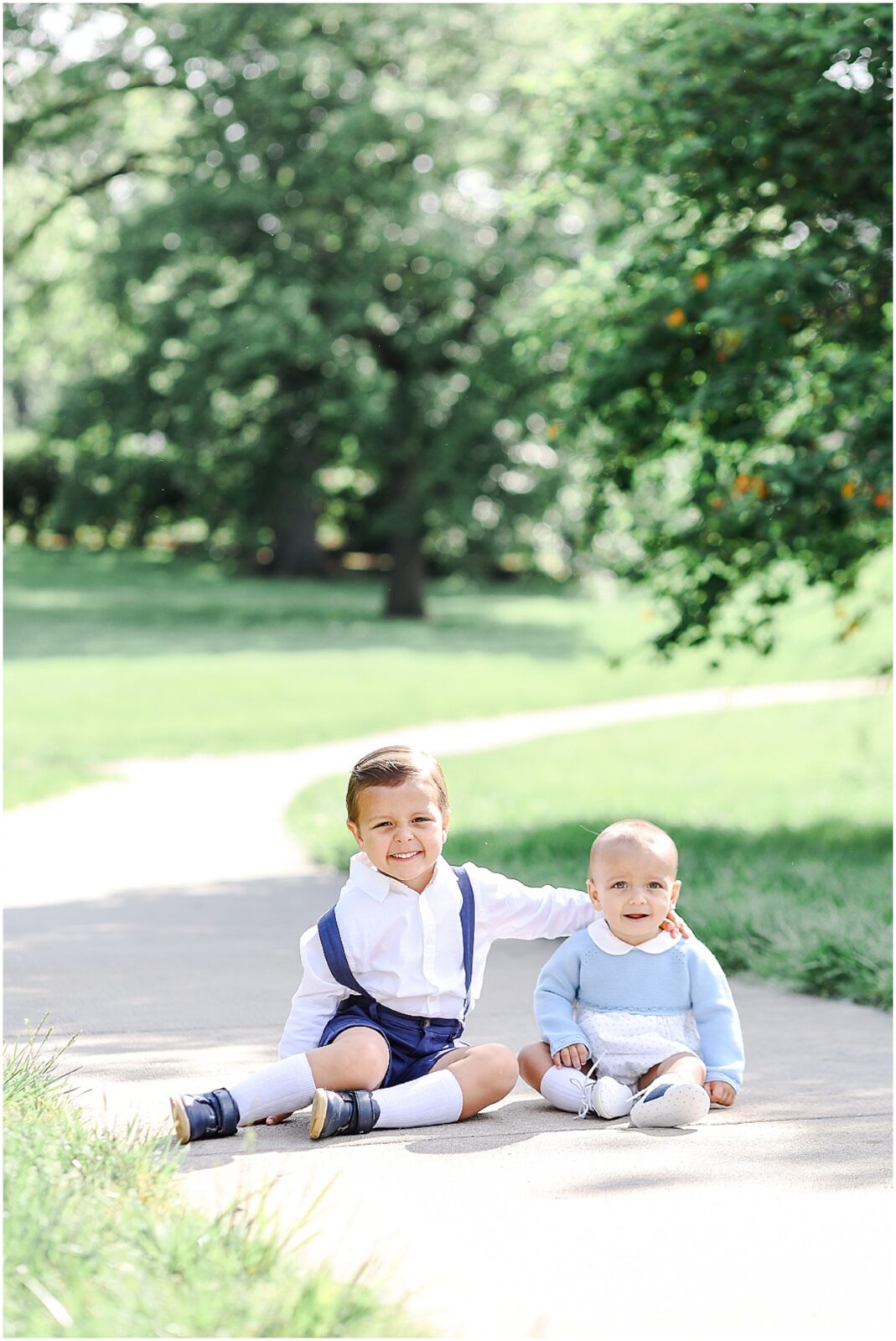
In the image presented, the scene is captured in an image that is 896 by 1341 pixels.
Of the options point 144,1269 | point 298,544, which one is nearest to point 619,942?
point 144,1269

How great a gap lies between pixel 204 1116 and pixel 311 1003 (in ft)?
1.75

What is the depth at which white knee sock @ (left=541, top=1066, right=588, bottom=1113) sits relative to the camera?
4254 mm

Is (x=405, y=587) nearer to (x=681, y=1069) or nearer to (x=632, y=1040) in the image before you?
(x=632, y=1040)

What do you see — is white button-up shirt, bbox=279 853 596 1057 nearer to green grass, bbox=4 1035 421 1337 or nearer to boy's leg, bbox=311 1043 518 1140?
boy's leg, bbox=311 1043 518 1140

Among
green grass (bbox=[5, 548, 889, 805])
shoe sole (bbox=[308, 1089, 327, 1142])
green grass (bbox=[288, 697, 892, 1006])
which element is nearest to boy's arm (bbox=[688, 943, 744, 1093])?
shoe sole (bbox=[308, 1089, 327, 1142])

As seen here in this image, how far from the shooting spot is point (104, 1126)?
3.61 meters

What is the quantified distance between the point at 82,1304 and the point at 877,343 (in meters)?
8.53

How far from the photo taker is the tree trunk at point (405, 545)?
2977 cm

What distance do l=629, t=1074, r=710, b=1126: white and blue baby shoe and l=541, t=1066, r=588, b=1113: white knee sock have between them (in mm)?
188

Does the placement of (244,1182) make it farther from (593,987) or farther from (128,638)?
(128,638)

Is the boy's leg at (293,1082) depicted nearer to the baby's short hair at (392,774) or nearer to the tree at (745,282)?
the baby's short hair at (392,774)

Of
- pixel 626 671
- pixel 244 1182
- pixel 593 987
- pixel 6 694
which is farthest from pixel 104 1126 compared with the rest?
pixel 626 671

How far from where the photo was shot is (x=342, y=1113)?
3943 mm

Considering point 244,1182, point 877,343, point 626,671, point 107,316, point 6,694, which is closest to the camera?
point 244,1182
